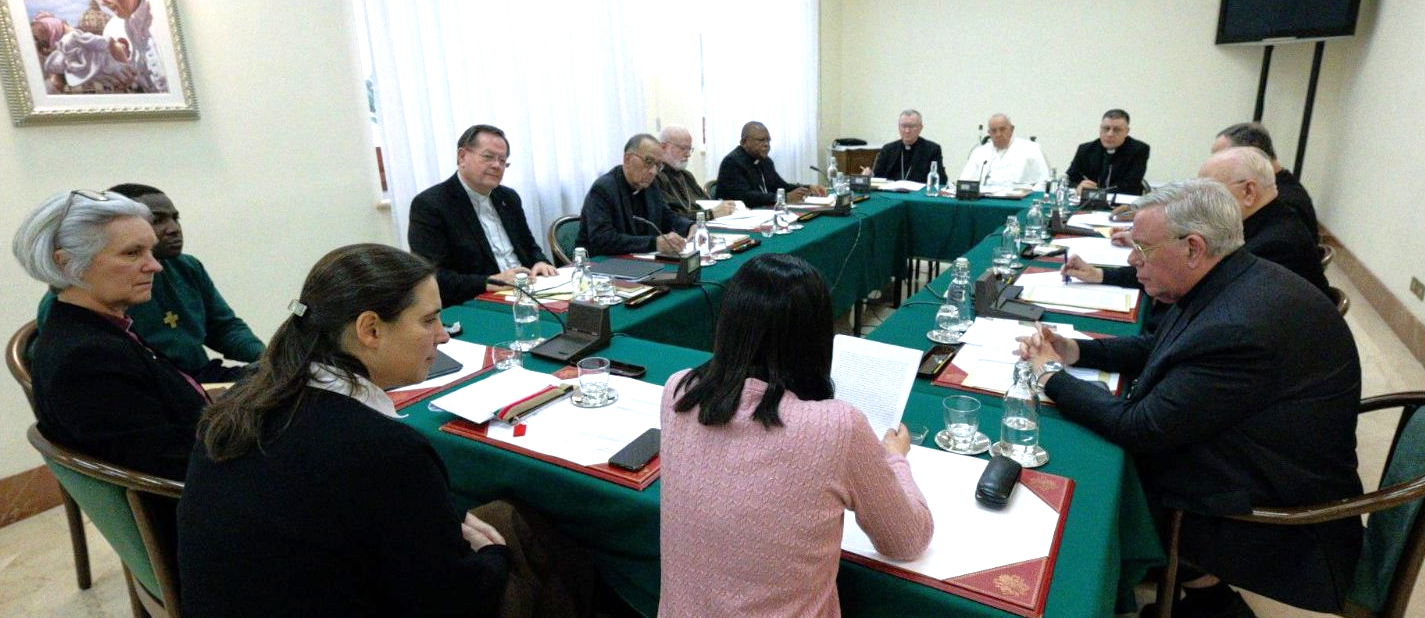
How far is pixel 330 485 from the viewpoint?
89cm

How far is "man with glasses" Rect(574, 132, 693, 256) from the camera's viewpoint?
9.97 feet

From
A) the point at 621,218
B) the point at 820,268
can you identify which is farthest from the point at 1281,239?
the point at 621,218

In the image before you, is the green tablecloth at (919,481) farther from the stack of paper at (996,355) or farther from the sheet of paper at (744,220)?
the sheet of paper at (744,220)

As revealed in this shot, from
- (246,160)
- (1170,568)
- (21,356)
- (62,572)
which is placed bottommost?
(62,572)

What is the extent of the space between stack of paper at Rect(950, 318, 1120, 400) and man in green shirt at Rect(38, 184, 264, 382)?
193 cm

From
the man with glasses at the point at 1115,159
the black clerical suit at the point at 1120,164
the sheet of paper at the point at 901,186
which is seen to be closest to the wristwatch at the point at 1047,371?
the sheet of paper at the point at 901,186

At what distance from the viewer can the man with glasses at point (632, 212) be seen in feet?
9.97

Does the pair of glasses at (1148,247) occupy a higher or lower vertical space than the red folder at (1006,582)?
higher

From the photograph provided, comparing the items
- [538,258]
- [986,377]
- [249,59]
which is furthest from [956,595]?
[249,59]

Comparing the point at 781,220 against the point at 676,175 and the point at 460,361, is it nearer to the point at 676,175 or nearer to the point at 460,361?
the point at 676,175

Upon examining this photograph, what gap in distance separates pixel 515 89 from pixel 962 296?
2684 mm

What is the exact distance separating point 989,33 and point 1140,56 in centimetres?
125

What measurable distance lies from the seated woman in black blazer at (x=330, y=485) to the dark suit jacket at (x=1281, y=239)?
2221 millimetres

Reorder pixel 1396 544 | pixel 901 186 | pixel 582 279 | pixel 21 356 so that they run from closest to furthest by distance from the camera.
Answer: pixel 1396 544
pixel 21 356
pixel 582 279
pixel 901 186
